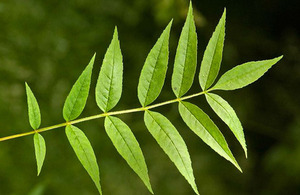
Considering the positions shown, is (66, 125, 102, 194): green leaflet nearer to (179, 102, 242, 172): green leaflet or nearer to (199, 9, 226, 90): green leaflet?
(179, 102, 242, 172): green leaflet

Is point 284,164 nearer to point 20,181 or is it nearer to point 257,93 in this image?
point 257,93

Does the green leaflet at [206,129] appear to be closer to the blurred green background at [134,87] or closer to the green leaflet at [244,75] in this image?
the green leaflet at [244,75]

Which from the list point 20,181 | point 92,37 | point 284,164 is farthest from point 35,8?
point 284,164

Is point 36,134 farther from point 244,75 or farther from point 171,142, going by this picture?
point 244,75

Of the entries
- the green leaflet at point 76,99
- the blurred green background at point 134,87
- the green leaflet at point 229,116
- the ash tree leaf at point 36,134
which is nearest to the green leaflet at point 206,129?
the green leaflet at point 229,116

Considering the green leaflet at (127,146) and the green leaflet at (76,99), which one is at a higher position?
the green leaflet at (76,99)

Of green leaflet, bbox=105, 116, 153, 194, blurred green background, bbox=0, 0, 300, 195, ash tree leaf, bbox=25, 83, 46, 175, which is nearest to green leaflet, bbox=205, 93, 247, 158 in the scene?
green leaflet, bbox=105, 116, 153, 194
